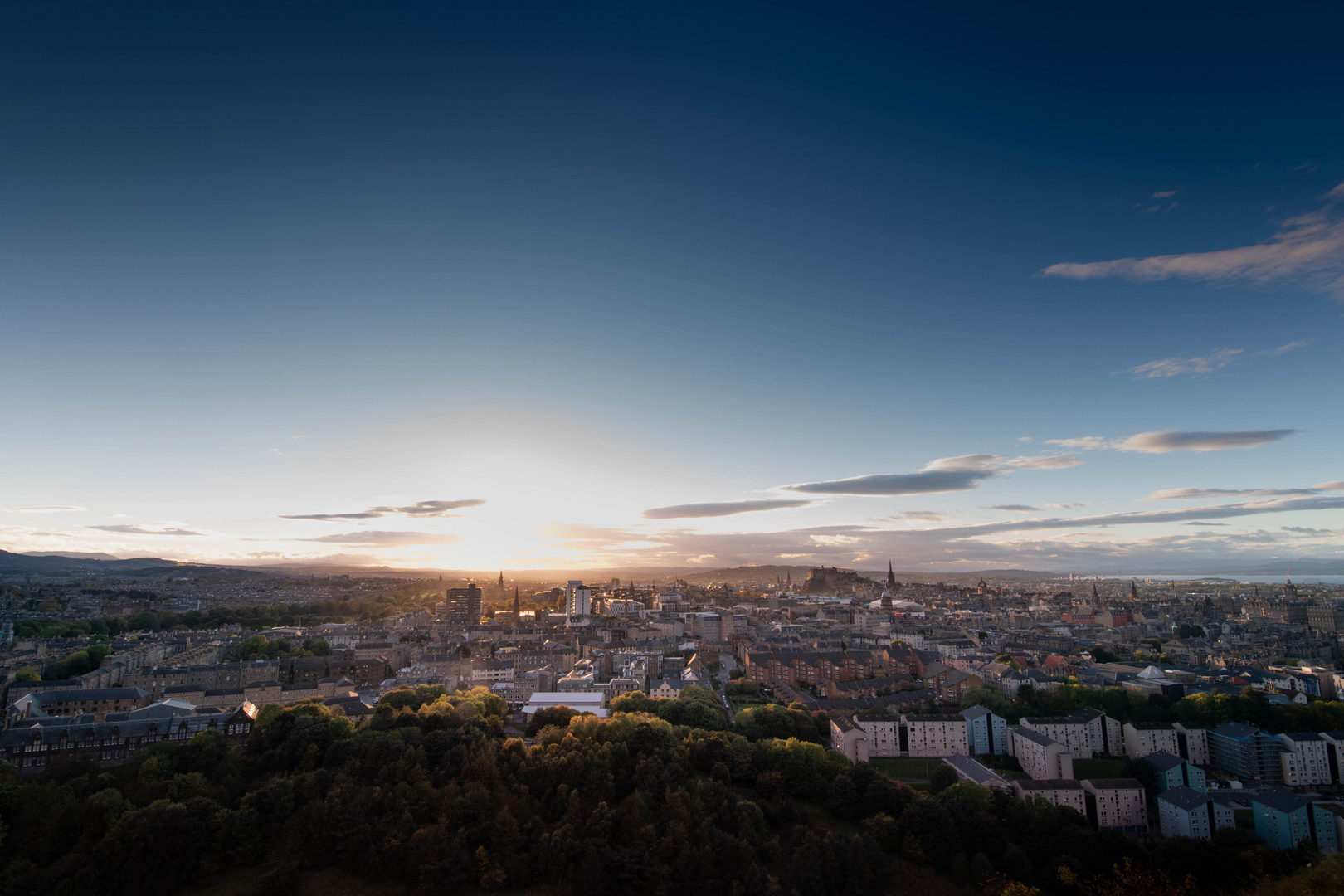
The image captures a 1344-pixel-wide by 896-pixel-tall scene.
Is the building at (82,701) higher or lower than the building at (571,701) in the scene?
higher

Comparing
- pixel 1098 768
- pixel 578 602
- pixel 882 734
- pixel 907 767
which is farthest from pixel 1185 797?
pixel 578 602

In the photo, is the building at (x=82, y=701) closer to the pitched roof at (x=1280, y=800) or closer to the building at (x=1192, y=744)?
the pitched roof at (x=1280, y=800)

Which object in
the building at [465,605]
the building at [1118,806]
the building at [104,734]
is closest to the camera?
the building at [104,734]

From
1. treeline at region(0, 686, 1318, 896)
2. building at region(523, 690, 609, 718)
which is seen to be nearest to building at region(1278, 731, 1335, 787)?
treeline at region(0, 686, 1318, 896)

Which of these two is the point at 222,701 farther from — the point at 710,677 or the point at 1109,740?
the point at 1109,740

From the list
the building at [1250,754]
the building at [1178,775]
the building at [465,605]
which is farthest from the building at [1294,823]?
the building at [465,605]

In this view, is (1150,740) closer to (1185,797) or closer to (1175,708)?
(1175,708)

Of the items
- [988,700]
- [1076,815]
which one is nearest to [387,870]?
[1076,815]
